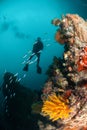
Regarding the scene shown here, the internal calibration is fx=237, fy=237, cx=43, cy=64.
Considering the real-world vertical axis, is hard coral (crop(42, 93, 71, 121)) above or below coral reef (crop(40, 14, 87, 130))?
below

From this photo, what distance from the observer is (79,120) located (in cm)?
530

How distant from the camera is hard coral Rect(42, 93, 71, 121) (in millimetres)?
4560

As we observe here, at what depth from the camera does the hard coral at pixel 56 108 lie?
4560 mm

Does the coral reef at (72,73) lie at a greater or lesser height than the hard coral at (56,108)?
greater

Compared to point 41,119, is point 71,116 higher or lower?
lower

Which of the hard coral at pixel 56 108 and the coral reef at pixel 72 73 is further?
the coral reef at pixel 72 73

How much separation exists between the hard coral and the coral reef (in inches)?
3.2

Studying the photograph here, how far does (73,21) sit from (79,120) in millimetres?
2207

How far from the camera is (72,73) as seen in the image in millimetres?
4973

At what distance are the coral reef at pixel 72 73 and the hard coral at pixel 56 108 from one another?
82mm

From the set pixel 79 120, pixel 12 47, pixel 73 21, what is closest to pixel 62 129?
pixel 79 120

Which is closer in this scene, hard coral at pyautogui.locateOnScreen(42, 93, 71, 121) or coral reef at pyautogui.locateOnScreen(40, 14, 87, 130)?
hard coral at pyautogui.locateOnScreen(42, 93, 71, 121)

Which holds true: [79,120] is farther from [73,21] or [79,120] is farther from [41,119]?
[73,21]

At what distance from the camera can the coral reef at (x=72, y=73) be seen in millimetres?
4887
